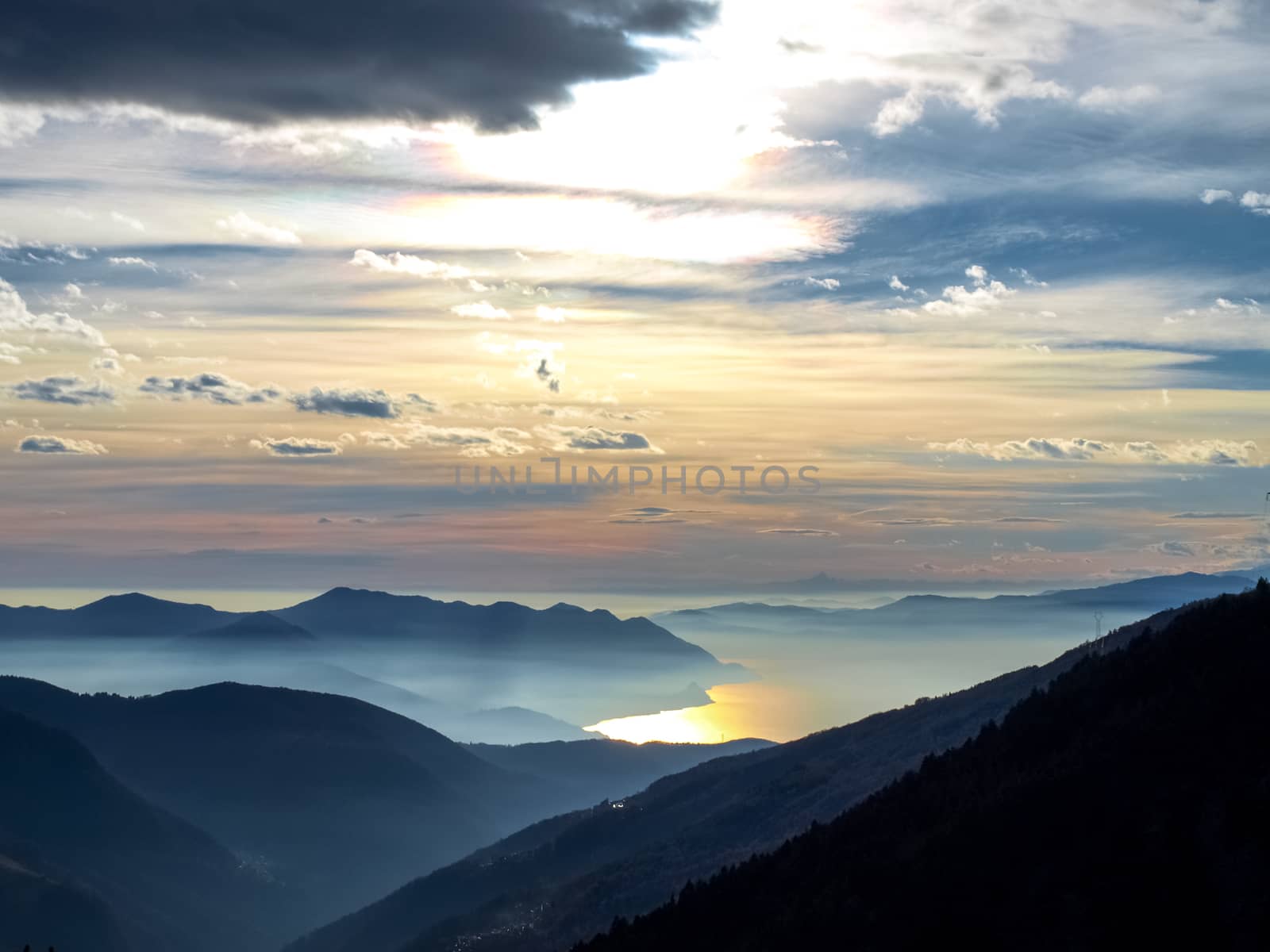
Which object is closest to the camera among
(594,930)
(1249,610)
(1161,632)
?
(1249,610)

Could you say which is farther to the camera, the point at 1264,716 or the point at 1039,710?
the point at 1039,710

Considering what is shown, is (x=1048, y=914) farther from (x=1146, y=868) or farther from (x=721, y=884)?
(x=721, y=884)

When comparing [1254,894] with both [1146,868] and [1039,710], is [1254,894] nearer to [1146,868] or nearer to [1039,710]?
[1146,868]

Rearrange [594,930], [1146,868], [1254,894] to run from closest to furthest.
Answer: [1254,894] → [1146,868] → [594,930]

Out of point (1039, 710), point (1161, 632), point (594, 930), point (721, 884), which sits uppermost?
point (1161, 632)

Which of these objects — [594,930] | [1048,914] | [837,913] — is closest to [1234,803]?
[1048,914]

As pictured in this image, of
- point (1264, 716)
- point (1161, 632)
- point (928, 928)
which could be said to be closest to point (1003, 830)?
point (928, 928)

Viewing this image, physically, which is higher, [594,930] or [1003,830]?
[1003,830]
